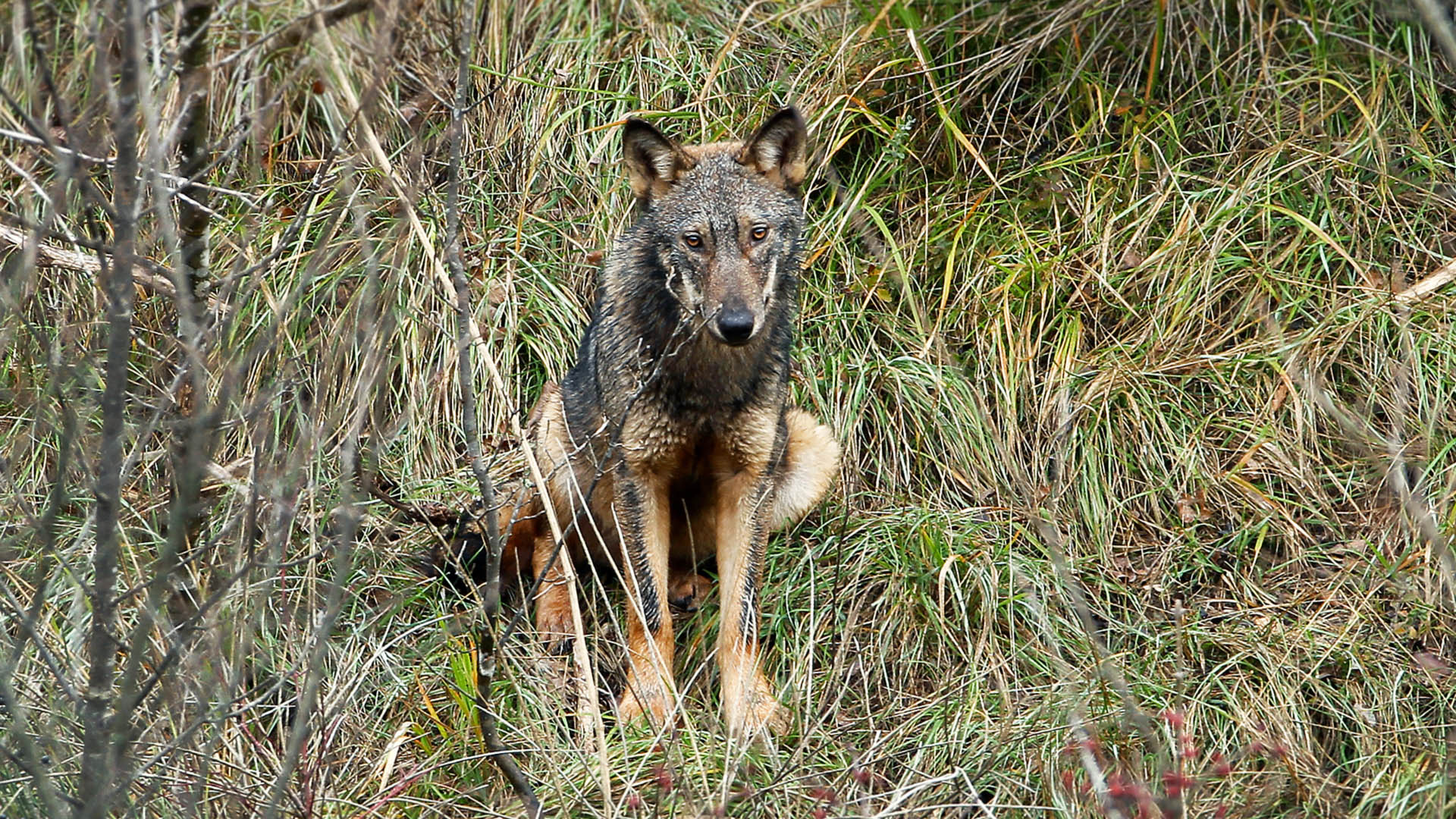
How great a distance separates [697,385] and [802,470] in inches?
27.5

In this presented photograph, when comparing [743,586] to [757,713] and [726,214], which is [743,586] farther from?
[726,214]

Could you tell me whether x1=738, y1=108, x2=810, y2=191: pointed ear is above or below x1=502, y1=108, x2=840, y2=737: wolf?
above

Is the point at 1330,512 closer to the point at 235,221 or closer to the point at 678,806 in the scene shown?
the point at 678,806

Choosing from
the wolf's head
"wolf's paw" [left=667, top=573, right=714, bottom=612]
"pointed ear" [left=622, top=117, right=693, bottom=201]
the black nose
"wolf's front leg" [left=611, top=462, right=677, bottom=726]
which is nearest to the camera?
the black nose

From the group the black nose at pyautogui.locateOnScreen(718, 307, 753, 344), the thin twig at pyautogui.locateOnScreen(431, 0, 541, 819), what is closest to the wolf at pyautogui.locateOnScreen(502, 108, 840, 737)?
the black nose at pyautogui.locateOnScreen(718, 307, 753, 344)

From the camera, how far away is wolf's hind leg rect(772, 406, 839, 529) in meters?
5.09

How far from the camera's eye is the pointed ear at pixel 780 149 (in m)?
4.64

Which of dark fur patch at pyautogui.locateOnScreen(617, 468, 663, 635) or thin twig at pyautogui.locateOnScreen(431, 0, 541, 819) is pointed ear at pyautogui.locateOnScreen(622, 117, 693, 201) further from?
thin twig at pyautogui.locateOnScreen(431, 0, 541, 819)

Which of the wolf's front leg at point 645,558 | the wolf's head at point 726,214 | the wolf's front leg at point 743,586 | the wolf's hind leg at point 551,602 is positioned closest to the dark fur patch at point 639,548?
the wolf's front leg at point 645,558

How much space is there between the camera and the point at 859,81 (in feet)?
20.6

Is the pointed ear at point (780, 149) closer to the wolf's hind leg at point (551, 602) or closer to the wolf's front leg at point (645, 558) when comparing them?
the wolf's front leg at point (645, 558)

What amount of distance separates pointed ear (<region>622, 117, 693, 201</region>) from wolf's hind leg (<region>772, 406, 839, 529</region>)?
105cm

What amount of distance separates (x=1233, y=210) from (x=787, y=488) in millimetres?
2498

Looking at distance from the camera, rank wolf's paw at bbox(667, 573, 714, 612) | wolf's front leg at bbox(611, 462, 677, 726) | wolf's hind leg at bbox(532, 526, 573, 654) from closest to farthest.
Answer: wolf's front leg at bbox(611, 462, 677, 726) → wolf's hind leg at bbox(532, 526, 573, 654) → wolf's paw at bbox(667, 573, 714, 612)
